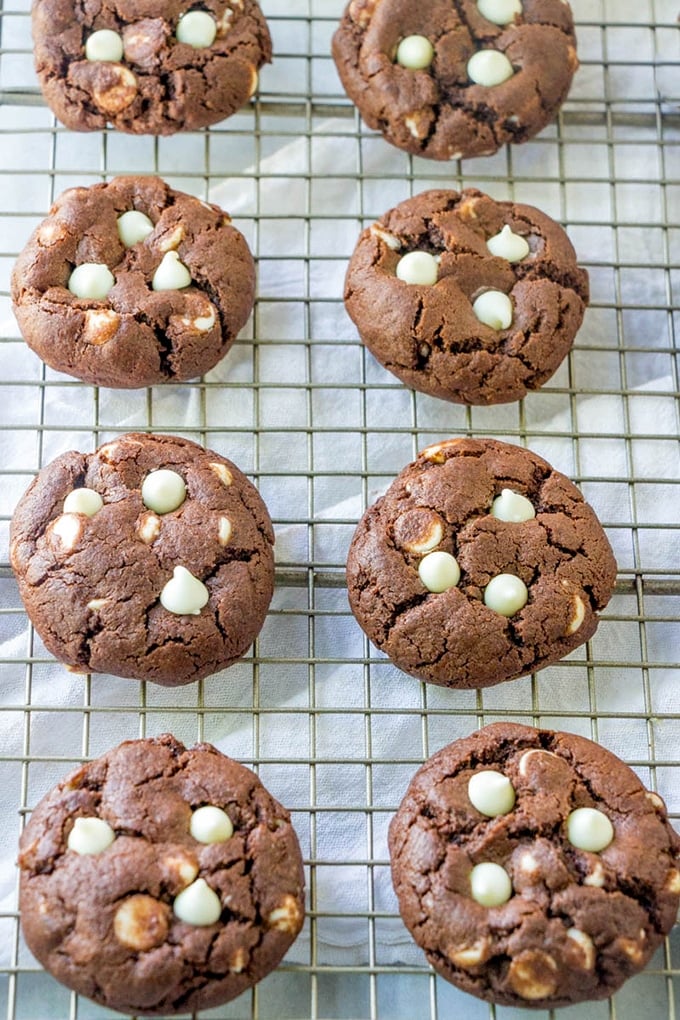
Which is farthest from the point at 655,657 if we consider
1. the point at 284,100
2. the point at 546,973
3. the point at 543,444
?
the point at 284,100

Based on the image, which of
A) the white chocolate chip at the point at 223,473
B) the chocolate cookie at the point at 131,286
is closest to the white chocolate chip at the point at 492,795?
the white chocolate chip at the point at 223,473

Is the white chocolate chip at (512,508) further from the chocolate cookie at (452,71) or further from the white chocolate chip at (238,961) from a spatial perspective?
the white chocolate chip at (238,961)

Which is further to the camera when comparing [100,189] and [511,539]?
[100,189]

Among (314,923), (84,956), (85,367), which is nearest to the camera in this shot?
(84,956)

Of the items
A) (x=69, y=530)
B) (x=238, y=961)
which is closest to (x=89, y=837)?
(x=238, y=961)

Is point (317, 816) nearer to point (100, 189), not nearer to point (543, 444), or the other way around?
point (543, 444)

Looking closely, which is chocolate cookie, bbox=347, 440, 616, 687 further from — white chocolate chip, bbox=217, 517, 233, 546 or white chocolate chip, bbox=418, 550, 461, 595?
white chocolate chip, bbox=217, 517, 233, 546

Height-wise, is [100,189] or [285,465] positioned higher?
[100,189]
